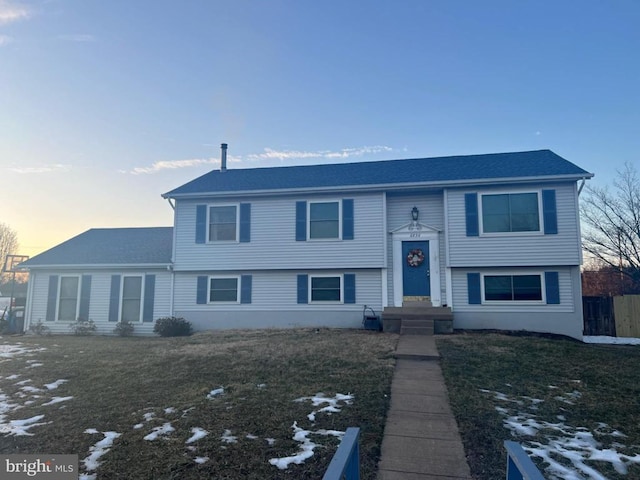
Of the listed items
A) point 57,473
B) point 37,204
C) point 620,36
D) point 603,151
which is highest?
point 620,36

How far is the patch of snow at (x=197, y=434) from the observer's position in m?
4.12

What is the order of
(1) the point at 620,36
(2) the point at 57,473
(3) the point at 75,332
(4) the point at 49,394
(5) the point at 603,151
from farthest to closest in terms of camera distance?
(5) the point at 603,151, (3) the point at 75,332, (1) the point at 620,36, (4) the point at 49,394, (2) the point at 57,473

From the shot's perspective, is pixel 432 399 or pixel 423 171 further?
pixel 423 171

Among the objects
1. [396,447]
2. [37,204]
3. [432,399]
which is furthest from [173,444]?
[37,204]

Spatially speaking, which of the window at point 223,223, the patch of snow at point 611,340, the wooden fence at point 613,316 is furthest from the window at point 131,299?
the wooden fence at point 613,316

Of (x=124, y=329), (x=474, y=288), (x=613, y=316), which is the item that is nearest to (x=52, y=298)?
(x=124, y=329)

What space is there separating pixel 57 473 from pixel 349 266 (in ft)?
33.1

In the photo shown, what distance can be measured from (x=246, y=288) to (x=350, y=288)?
3.86 m

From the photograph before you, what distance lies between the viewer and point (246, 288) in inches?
536

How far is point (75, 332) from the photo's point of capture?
46.6ft

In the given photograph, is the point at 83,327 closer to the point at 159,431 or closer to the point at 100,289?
the point at 100,289

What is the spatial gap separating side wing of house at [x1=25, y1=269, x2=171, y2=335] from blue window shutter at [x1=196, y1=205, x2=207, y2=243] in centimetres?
195

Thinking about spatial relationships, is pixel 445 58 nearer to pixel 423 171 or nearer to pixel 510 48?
pixel 510 48

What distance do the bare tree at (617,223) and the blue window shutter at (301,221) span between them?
19589 mm
